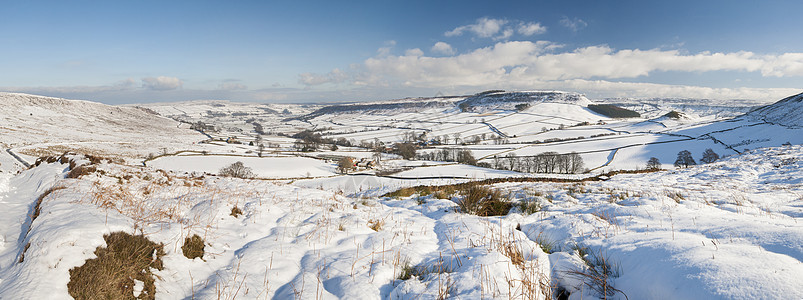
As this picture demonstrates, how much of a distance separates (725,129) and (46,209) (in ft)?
387

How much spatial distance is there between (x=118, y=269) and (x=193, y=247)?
1.02 m

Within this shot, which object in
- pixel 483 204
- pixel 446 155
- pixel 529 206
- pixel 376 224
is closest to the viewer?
pixel 376 224

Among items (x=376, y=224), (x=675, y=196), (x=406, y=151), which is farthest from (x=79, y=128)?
(x=675, y=196)

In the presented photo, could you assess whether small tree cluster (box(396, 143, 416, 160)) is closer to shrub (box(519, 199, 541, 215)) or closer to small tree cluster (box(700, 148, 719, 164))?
small tree cluster (box(700, 148, 719, 164))

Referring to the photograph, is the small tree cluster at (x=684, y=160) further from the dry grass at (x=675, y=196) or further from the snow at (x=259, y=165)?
the snow at (x=259, y=165)

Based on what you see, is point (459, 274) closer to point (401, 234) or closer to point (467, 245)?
point (467, 245)

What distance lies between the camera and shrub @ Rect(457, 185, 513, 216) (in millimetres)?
7301

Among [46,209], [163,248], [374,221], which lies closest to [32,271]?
[163,248]

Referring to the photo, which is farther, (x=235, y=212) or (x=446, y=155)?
(x=446, y=155)

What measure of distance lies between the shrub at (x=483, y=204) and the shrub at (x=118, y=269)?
5964mm

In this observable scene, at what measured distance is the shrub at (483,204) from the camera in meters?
7.30

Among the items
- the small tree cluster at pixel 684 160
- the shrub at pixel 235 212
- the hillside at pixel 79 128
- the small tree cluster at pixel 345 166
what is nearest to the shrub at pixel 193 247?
the shrub at pixel 235 212

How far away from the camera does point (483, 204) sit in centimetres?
742

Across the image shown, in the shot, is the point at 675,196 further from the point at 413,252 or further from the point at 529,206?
the point at 413,252
